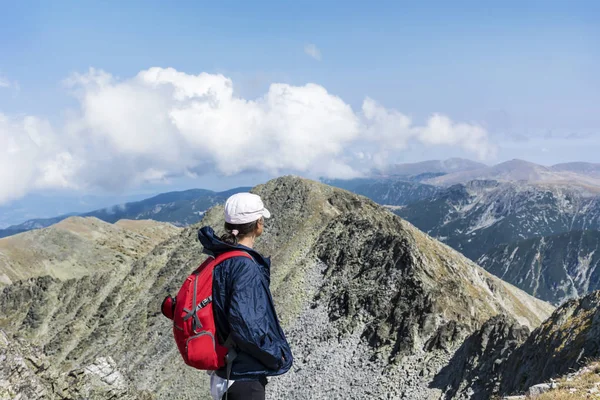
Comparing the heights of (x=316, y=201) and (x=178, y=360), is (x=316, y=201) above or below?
above

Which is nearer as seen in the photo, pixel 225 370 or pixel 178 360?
pixel 225 370

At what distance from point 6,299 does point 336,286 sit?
88.3 metres

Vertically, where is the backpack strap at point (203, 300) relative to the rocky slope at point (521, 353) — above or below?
above

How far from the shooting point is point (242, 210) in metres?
7.91

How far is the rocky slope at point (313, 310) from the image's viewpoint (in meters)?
42.2

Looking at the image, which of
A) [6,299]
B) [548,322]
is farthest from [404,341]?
[6,299]

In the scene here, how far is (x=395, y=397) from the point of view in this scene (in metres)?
39.0

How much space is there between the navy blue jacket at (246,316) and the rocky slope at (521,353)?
12834mm

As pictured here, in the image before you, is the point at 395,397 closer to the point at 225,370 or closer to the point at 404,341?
the point at 404,341

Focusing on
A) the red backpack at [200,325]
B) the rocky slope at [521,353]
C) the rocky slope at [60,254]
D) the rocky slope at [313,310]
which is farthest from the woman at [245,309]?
the rocky slope at [60,254]

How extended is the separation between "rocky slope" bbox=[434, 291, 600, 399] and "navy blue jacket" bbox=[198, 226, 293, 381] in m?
12.8

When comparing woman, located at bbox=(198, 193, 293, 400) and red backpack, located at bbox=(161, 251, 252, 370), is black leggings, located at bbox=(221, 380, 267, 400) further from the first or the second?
red backpack, located at bbox=(161, 251, 252, 370)

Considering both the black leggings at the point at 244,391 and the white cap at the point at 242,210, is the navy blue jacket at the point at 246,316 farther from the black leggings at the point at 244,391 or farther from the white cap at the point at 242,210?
the white cap at the point at 242,210

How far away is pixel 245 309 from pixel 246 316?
0.11m
